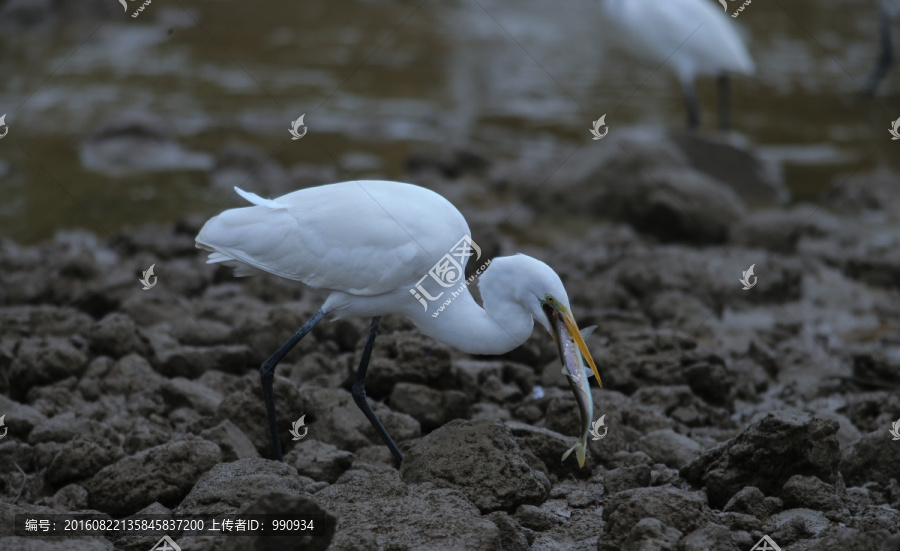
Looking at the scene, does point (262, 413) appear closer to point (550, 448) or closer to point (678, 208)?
point (550, 448)

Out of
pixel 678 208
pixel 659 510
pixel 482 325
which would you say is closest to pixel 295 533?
pixel 659 510

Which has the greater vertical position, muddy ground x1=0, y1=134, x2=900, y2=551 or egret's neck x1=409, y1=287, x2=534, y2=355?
egret's neck x1=409, y1=287, x2=534, y2=355

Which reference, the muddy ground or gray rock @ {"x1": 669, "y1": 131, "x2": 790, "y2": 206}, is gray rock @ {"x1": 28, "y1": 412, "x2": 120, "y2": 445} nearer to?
the muddy ground

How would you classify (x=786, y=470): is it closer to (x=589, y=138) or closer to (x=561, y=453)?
(x=561, y=453)

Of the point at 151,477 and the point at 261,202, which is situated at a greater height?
the point at 261,202

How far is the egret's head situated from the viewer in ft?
13.4

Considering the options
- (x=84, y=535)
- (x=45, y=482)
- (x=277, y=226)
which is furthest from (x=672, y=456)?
(x=45, y=482)

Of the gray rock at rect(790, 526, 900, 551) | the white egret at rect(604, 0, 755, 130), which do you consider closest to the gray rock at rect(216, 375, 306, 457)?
the gray rock at rect(790, 526, 900, 551)

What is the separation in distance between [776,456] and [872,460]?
0.71 meters

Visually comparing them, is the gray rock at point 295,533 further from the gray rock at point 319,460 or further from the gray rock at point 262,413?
the gray rock at point 262,413

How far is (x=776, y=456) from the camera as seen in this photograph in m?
4.05

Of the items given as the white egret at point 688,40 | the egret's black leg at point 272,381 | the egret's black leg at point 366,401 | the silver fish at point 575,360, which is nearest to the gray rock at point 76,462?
the egret's black leg at point 272,381

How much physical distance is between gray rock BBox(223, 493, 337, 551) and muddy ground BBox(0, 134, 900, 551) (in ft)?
0.04

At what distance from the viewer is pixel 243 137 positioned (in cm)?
1312
